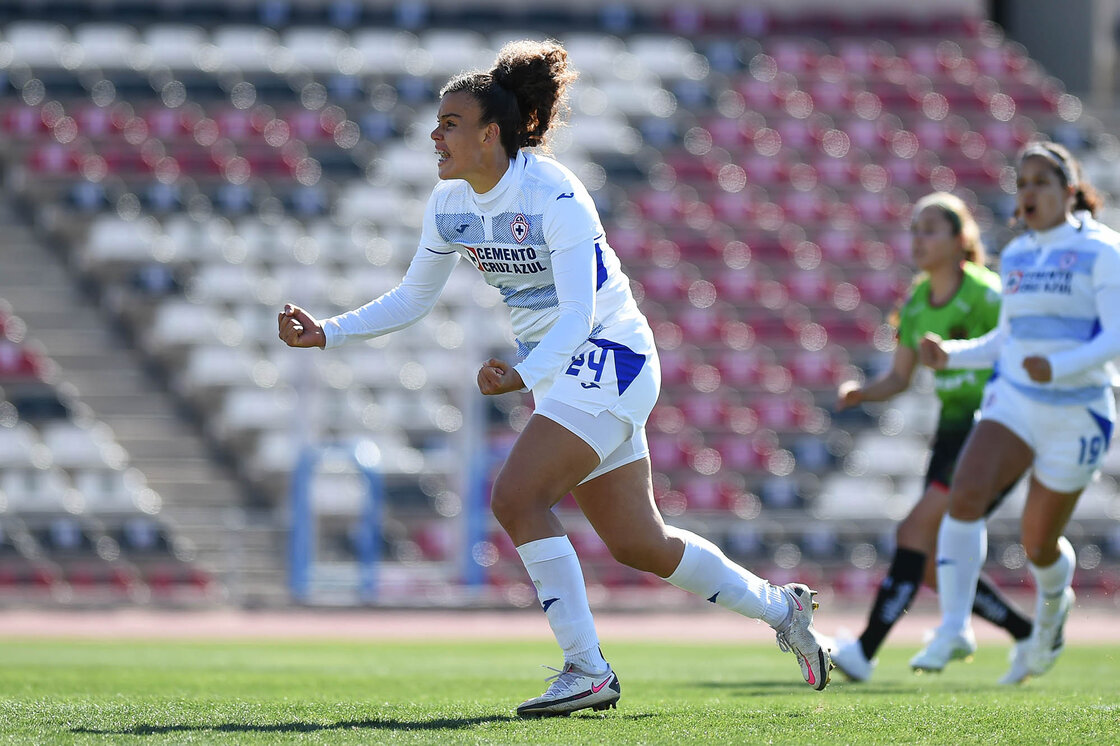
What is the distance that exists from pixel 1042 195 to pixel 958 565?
5.56 feet

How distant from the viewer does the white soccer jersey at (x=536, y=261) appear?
14.2ft

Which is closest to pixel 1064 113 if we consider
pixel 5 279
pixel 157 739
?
pixel 5 279

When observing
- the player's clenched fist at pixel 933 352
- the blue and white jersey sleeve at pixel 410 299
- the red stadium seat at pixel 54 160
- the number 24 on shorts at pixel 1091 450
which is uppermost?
the red stadium seat at pixel 54 160

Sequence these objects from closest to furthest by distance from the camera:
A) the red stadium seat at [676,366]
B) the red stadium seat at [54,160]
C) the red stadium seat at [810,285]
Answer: the red stadium seat at [676,366]
the red stadium seat at [54,160]
the red stadium seat at [810,285]

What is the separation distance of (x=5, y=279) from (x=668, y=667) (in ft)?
42.3

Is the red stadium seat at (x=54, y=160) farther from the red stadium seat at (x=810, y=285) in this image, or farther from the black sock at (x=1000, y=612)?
the black sock at (x=1000, y=612)

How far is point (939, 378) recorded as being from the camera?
693cm

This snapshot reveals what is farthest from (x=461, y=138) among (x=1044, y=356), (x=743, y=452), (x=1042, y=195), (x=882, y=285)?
(x=882, y=285)

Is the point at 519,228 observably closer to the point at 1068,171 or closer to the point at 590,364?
the point at 590,364

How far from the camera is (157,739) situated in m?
3.71

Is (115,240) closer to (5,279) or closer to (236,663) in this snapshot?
(5,279)

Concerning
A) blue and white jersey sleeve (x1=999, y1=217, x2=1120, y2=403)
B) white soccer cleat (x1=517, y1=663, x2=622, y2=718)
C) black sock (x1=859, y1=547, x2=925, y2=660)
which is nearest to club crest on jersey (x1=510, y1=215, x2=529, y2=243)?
white soccer cleat (x1=517, y1=663, x2=622, y2=718)

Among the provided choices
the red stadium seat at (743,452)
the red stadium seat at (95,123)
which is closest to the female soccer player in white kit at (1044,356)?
the red stadium seat at (743,452)

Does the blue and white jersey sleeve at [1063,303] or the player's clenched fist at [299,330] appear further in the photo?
the blue and white jersey sleeve at [1063,303]
